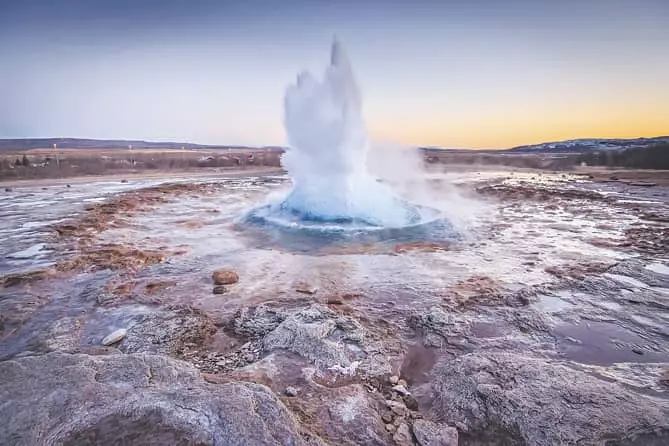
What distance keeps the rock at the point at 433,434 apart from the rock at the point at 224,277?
4147 mm

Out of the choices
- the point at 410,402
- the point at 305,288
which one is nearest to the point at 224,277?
the point at 305,288

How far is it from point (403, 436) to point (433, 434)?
0.23m

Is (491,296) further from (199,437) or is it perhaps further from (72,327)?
(72,327)

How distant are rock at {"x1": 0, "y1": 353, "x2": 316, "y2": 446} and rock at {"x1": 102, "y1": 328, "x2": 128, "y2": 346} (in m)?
0.65

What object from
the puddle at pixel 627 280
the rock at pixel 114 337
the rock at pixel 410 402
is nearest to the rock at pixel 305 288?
the rock at pixel 114 337

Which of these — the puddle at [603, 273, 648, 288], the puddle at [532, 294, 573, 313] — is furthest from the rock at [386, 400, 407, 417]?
the puddle at [603, 273, 648, 288]

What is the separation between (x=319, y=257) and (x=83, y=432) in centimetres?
563

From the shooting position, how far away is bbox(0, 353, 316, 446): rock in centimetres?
259

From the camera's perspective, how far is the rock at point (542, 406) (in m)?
2.74

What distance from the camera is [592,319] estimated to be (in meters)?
4.92

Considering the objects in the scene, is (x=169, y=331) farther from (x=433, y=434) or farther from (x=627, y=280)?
(x=627, y=280)

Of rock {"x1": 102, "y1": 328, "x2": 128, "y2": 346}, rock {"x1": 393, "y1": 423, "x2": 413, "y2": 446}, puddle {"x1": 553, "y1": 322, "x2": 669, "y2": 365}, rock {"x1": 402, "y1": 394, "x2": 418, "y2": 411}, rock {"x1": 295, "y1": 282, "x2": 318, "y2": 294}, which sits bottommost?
puddle {"x1": 553, "y1": 322, "x2": 669, "y2": 365}

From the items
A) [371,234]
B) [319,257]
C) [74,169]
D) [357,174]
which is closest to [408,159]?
Result: [357,174]

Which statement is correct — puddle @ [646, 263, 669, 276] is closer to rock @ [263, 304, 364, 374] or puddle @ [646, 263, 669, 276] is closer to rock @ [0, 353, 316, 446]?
rock @ [263, 304, 364, 374]
